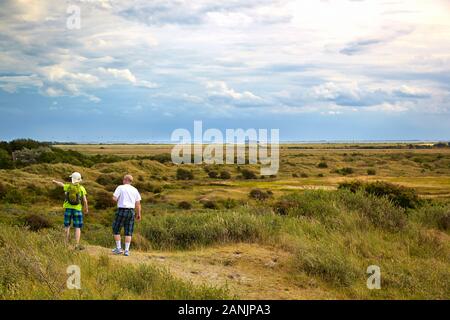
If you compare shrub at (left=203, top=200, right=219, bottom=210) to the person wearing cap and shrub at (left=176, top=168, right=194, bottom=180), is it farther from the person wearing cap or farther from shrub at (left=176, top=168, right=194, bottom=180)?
shrub at (left=176, top=168, right=194, bottom=180)

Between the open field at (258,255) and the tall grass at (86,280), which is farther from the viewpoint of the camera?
the open field at (258,255)

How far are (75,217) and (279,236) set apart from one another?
5066mm

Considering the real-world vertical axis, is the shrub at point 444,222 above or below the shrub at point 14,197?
above

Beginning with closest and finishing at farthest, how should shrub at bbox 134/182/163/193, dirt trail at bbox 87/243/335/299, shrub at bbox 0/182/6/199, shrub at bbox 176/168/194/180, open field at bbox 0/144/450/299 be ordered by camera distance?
1. open field at bbox 0/144/450/299
2. dirt trail at bbox 87/243/335/299
3. shrub at bbox 0/182/6/199
4. shrub at bbox 134/182/163/193
5. shrub at bbox 176/168/194/180

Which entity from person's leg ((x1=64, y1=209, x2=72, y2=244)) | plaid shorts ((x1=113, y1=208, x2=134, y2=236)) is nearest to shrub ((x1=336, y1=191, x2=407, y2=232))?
plaid shorts ((x1=113, y1=208, x2=134, y2=236))

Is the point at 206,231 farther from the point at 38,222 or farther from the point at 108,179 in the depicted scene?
the point at 108,179

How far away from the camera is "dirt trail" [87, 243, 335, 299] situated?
8875mm

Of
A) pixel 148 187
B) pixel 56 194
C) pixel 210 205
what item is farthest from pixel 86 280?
pixel 148 187

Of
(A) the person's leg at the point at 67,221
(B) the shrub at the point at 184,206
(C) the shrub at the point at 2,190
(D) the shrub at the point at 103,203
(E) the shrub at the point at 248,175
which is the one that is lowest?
(B) the shrub at the point at 184,206

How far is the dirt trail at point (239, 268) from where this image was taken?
8.88 metres

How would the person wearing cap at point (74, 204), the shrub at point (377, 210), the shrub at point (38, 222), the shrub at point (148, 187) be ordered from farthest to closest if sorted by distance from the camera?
the shrub at point (148, 187) < the shrub at point (38, 222) < the shrub at point (377, 210) < the person wearing cap at point (74, 204)

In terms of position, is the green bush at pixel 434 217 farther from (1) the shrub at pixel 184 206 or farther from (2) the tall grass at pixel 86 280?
(1) the shrub at pixel 184 206

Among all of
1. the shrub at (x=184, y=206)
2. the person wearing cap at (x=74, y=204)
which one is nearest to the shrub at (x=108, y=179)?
the shrub at (x=184, y=206)
